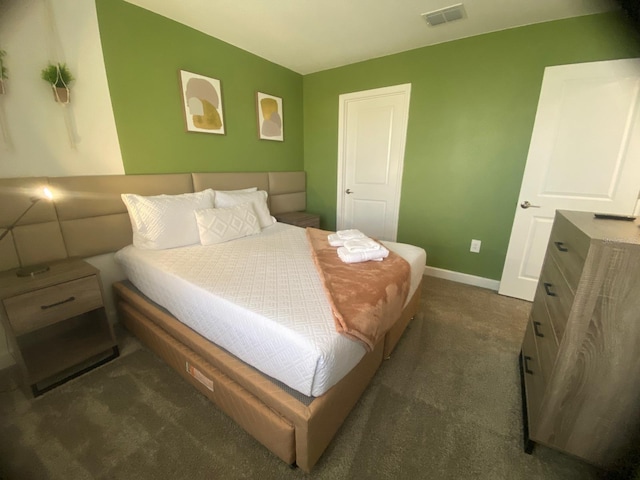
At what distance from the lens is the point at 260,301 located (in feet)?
4.16

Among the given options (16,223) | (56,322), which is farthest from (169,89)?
(56,322)

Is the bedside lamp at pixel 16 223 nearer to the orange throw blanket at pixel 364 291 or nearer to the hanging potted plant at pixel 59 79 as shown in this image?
the hanging potted plant at pixel 59 79

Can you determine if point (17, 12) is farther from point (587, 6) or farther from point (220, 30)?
point (587, 6)

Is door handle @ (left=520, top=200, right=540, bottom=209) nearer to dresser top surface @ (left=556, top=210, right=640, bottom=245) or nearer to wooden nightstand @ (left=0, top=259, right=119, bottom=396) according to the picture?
dresser top surface @ (left=556, top=210, right=640, bottom=245)

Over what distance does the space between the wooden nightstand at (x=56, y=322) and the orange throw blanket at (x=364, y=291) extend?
4.74ft

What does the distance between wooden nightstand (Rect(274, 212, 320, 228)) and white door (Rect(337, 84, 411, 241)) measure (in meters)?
0.49

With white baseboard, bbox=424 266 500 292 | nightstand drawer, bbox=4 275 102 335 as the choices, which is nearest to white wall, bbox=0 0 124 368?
nightstand drawer, bbox=4 275 102 335

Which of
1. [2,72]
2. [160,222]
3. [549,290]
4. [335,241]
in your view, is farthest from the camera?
[335,241]

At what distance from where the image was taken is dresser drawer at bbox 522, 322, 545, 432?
118 centimetres

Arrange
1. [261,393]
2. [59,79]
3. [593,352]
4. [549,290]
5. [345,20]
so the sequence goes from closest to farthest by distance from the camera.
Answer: [593,352], [261,393], [549,290], [59,79], [345,20]

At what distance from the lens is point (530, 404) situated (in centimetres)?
128

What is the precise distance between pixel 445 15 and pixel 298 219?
2.31 meters

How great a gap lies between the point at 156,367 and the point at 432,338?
6.42 feet

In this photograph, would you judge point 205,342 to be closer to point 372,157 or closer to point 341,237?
point 341,237
